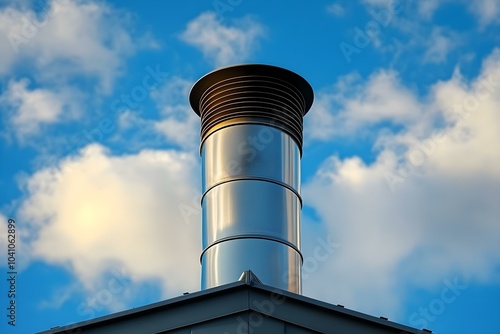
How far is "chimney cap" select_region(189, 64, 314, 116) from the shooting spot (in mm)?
15008

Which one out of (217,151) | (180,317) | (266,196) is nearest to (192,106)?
(217,151)

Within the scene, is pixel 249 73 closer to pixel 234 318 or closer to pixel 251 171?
pixel 251 171

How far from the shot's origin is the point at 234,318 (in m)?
9.43

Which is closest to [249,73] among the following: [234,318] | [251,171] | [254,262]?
[251,171]

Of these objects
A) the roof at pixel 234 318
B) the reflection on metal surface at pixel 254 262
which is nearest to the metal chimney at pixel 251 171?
the reflection on metal surface at pixel 254 262

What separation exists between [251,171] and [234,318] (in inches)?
191

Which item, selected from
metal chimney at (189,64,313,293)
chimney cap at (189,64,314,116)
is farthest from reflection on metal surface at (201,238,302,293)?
chimney cap at (189,64,314,116)

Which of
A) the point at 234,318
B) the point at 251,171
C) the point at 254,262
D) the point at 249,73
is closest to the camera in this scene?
the point at 234,318

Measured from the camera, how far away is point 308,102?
15.9 m

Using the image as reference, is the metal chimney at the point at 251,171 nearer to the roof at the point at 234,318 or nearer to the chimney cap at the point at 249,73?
the chimney cap at the point at 249,73

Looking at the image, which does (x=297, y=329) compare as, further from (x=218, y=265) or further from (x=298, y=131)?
(x=298, y=131)

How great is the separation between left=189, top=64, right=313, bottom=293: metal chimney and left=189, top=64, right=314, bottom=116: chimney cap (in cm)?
2

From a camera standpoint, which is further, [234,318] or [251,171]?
[251,171]

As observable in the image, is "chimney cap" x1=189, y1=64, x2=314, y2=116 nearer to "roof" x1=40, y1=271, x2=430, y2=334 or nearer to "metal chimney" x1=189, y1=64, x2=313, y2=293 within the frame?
"metal chimney" x1=189, y1=64, x2=313, y2=293
